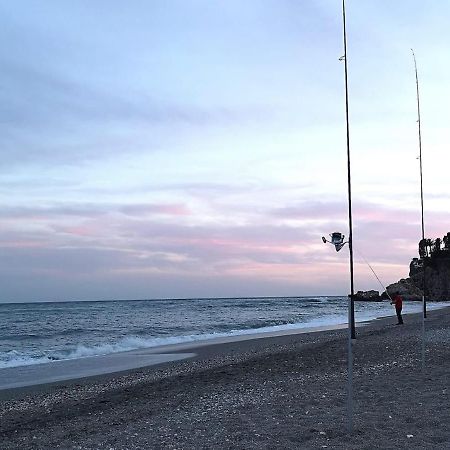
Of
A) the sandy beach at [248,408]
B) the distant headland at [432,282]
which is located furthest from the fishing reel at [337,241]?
the distant headland at [432,282]

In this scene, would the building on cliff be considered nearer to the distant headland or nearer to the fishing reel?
the distant headland

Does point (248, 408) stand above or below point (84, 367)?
above

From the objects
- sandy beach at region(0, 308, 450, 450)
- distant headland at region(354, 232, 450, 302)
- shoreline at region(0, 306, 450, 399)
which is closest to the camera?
sandy beach at region(0, 308, 450, 450)

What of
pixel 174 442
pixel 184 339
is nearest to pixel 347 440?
pixel 174 442

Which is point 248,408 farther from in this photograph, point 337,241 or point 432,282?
point 432,282

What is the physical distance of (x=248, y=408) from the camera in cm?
848

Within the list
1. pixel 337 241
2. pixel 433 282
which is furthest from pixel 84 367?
pixel 433 282

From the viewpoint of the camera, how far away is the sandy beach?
6.70 m

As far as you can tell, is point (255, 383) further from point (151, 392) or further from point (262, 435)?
point (262, 435)

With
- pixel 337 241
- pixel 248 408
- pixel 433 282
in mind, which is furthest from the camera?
pixel 433 282

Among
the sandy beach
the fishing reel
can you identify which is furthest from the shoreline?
the fishing reel

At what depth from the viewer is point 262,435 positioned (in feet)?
22.3

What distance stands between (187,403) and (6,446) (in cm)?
296

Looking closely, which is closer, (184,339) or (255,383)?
(255,383)
